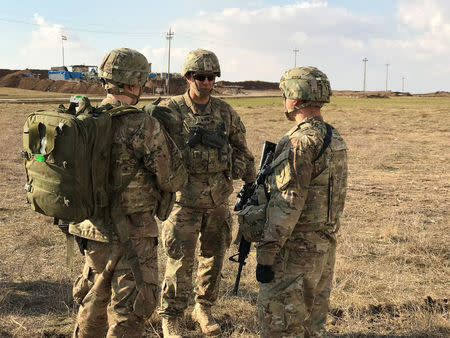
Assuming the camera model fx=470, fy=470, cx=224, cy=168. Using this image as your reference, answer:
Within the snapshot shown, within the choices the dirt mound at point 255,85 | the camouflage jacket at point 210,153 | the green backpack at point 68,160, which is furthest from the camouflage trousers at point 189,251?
the dirt mound at point 255,85

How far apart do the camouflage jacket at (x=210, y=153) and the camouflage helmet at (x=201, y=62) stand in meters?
0.30

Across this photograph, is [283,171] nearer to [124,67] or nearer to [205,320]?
[124,67]

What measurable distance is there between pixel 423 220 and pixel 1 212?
23.6 feet

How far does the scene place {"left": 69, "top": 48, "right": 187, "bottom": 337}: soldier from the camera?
3102mm

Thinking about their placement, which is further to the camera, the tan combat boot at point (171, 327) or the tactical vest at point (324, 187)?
the tan combat boot at point (171, 327)

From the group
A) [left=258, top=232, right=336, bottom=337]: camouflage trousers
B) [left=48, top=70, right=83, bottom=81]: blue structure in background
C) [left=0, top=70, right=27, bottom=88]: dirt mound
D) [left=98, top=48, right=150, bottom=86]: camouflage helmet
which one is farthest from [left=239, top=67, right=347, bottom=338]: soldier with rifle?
[left=0, top=70, right=27, bottom=88]: dirt mound

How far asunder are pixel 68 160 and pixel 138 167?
531 millimetres

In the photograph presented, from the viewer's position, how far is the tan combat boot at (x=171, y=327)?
165 inches

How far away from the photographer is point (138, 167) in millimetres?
3193

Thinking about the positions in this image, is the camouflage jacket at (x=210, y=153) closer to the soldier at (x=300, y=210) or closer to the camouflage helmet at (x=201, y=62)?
the camouflage helmet at (x=201, y=62)

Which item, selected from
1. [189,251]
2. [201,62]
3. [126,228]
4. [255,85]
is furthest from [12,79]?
[126,228]

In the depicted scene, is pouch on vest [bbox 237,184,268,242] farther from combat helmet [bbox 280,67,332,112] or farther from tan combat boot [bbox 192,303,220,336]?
tan combat boot [bbox 192,303,220,336]

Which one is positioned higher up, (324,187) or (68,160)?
(68,160)

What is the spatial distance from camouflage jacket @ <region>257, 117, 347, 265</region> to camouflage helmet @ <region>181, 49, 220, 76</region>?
146cm
